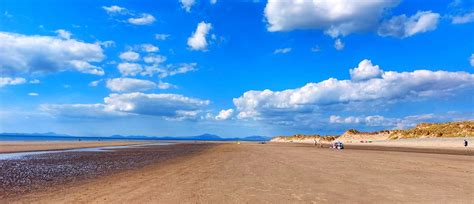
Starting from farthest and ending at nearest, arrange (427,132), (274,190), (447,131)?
(427,132)
(447,131)
(274,190)

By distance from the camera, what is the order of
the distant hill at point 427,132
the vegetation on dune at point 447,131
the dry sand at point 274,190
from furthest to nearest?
the distant hill at point 427,132
the vegetation on dune at point 447,131
the dry sand at point 274,190

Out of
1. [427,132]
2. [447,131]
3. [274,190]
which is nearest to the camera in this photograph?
[274,190]

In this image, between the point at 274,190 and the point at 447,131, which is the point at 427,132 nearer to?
the point at 447,131

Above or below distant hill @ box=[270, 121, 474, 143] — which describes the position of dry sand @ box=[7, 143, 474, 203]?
below

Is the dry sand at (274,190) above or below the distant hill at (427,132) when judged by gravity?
below

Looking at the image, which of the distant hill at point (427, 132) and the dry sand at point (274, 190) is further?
the distant hill at point (427, 132)

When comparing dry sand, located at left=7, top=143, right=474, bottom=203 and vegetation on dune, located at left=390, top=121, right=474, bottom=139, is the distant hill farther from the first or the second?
dry sand, located at left=7, top=143, right=474, bottom=203

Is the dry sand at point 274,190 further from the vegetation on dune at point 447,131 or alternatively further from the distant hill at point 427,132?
the distant hill at point 427,132

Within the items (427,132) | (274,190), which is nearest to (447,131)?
(427,132)

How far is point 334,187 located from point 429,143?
70108mm

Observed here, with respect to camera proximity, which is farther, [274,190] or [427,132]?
[427,132]

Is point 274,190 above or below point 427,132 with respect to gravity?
below

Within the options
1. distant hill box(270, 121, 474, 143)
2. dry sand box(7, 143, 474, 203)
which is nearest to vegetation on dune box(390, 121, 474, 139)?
distant hill box(270, 121, 474, 143)

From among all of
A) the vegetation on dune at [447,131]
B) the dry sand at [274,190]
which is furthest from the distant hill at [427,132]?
the dry sand at [274,190]
